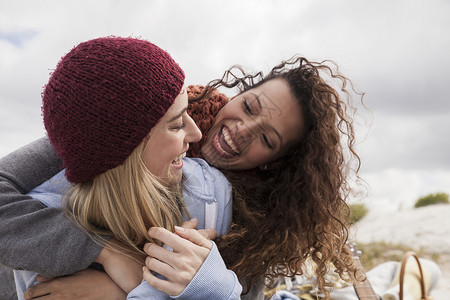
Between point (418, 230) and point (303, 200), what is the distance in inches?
311

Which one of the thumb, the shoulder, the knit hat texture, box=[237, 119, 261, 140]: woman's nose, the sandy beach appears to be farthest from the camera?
the sandy beach

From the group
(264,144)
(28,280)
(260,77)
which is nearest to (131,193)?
(28,280)

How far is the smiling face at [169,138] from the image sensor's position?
2133mm

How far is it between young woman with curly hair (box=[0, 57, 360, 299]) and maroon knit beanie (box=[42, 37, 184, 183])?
92 centimetres

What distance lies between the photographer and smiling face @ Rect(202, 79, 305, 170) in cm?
296

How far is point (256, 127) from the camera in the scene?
2.96 meters

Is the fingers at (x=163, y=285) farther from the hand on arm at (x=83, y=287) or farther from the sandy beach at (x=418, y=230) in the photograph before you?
the sandy beach at (x=418, y=230)

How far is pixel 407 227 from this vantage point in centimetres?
1021

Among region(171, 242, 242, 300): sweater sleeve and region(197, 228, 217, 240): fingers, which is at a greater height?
region(197, 228, 217, 240): fingers

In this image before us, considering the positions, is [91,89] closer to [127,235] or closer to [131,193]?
[131,193]

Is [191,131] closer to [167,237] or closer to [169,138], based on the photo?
[169,138]

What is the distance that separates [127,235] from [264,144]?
112 cm

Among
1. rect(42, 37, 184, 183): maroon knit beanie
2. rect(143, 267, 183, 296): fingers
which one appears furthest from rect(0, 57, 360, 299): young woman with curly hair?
rect(42, 37, 184, 183): maroon knit beanie

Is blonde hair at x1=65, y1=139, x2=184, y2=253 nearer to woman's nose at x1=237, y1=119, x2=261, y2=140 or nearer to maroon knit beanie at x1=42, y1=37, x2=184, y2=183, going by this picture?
maroon knit beanie at x1=42, y1=37, x2=184, y2=183
